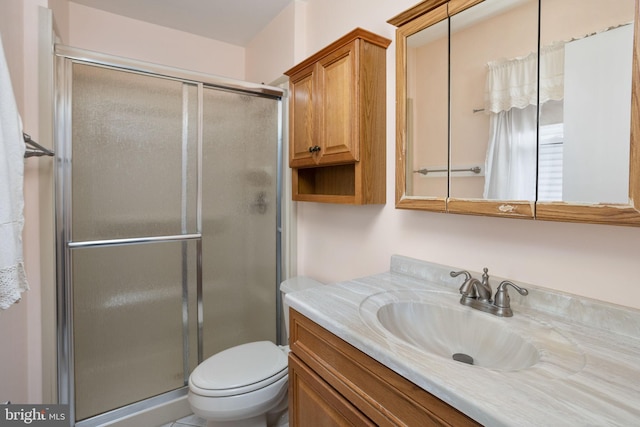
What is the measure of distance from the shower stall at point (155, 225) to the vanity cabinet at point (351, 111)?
57 centimetres

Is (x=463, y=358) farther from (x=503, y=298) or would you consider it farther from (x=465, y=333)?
(x=503, y=298)

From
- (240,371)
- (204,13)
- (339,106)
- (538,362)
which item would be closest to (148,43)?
(204,13)

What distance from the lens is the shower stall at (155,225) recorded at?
1.51 meters

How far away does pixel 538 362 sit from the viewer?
677 millimetres

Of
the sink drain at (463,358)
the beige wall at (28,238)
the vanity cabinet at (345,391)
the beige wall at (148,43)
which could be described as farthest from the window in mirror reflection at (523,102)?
the beige wall at (148,43)

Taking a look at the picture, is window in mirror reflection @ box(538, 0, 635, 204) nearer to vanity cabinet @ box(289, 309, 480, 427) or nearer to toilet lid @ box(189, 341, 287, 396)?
vanity cabinet @ box(289, 309, 480, 427)

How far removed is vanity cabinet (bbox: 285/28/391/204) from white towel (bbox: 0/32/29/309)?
1.10 meters

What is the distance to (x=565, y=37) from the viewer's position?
0.82 meters

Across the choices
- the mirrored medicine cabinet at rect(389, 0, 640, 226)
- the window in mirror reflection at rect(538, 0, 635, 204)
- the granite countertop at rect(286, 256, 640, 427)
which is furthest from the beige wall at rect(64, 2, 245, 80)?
the window in mirror reflection at rect(538, 0, 635, 204)

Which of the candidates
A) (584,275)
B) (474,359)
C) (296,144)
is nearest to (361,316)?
(474,359)

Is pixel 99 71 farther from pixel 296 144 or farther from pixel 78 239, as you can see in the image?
pixel 296 144

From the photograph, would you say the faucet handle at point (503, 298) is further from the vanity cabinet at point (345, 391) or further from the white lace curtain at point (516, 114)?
the vanity cabinet at point (345, 391)

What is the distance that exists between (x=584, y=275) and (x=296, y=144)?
1382 mm

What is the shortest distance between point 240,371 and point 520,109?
153cm
